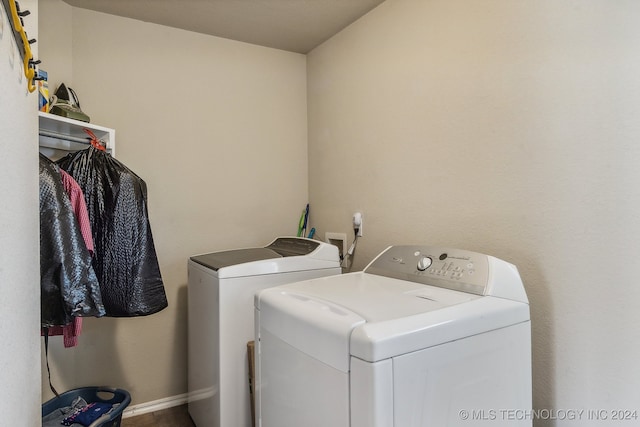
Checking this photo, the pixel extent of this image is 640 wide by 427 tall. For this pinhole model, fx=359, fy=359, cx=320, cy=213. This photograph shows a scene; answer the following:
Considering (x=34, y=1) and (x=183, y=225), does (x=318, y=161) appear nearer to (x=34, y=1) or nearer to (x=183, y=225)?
(x=183, y=225)

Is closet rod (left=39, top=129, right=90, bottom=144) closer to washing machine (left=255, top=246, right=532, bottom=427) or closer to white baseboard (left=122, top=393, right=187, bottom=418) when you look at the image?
washing machine (left=255, top=246, right=532, bottom=427)

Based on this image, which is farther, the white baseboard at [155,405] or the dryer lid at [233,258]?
the white baseboard at [155,405]

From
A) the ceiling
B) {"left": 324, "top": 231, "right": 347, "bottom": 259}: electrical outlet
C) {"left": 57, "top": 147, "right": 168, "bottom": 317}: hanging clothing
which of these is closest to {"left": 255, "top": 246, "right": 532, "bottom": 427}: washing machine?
{"left": 57, "top": 147, "right": 168, "bottom": 317}: hanging clothing

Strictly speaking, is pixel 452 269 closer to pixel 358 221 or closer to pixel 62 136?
pixel 358 221

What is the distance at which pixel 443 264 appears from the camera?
3.81 feet

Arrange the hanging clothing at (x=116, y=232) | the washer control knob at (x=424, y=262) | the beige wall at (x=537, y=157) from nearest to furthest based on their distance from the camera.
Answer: the beige wall at (x=537, y=157) < the washer control knob at (x=424, y=262) < the hanging clothing at (x=116, y=232)

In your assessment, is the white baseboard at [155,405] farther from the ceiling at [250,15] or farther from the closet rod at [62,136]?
the ceiling at [250,15]

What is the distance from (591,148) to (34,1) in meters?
1.62

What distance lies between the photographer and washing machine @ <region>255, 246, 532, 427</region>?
0.73 metres

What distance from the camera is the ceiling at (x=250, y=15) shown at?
5.95 ft

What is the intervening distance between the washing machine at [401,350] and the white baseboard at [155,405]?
125cm

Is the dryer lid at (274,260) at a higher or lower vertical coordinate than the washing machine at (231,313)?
higher

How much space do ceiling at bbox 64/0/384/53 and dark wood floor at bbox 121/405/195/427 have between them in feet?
7.14

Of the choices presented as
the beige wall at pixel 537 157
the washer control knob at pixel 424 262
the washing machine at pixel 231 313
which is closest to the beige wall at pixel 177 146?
the washing machine at pixel 231 313
